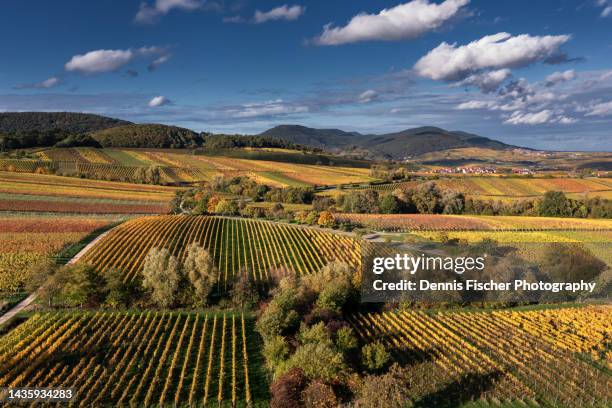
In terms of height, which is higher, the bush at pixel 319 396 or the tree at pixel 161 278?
the tree at pixel 161 278

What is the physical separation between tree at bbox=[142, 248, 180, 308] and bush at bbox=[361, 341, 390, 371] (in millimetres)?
20786

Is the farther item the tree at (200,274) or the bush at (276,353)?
the tree at (200,274)

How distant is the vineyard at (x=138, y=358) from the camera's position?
1057 inches

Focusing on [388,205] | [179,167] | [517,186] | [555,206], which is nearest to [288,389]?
[388,205]

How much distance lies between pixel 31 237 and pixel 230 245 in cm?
2688

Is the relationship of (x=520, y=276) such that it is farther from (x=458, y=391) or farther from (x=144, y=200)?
(x=144, y=200)

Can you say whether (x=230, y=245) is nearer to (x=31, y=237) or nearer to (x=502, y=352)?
(x=31, y=237)

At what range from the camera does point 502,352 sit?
107 ft

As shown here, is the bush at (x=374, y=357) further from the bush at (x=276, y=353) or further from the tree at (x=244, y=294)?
the tree at (x=244, y=294)

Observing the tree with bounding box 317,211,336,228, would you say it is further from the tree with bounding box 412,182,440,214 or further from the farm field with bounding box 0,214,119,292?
the farm field with bounding box 0,214,119,292

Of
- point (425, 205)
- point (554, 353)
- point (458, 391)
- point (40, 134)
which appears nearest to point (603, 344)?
point (554, 353)

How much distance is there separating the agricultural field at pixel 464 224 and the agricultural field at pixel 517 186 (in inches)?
997

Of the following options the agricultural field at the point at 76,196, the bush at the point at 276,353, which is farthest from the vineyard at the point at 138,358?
the agricultural field at the point at 76,196

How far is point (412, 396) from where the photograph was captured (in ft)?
87.4
